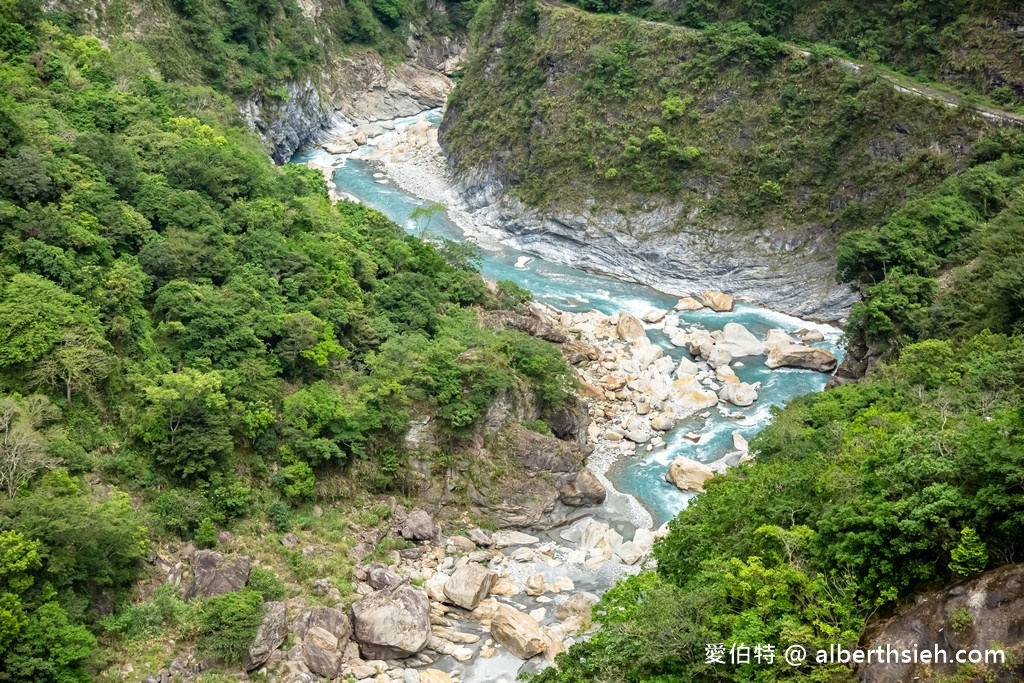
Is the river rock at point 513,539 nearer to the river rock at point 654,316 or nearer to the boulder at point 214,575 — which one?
the boulder at point 214,575

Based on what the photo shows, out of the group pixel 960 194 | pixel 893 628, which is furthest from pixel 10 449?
pixel 960 194

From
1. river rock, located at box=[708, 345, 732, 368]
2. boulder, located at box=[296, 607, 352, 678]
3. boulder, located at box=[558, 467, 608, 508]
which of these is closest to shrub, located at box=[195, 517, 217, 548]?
boulder, located at box=[296, 607, 352, 678]

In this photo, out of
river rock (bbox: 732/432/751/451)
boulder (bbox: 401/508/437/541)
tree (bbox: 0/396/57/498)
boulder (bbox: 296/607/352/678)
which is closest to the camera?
tree (bbox: 0/396/57/498)

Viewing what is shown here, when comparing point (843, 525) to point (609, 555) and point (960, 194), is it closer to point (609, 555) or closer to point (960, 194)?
point (609, 555)

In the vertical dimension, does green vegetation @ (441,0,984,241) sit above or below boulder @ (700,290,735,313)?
above

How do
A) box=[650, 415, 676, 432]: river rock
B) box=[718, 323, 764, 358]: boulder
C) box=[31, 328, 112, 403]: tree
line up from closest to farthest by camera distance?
box=[31, 328, 112, 403]: tree, box=[650, 415, 676, 432]: river rock, box=[718, 323, 764, 358]: boulder

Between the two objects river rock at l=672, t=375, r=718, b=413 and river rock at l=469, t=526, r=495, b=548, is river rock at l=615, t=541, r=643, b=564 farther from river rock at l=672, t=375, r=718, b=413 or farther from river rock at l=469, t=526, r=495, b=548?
river rock at l=672, t=375, r=718, b=413

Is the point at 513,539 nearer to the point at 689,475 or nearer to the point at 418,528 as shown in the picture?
the point at 418,528
